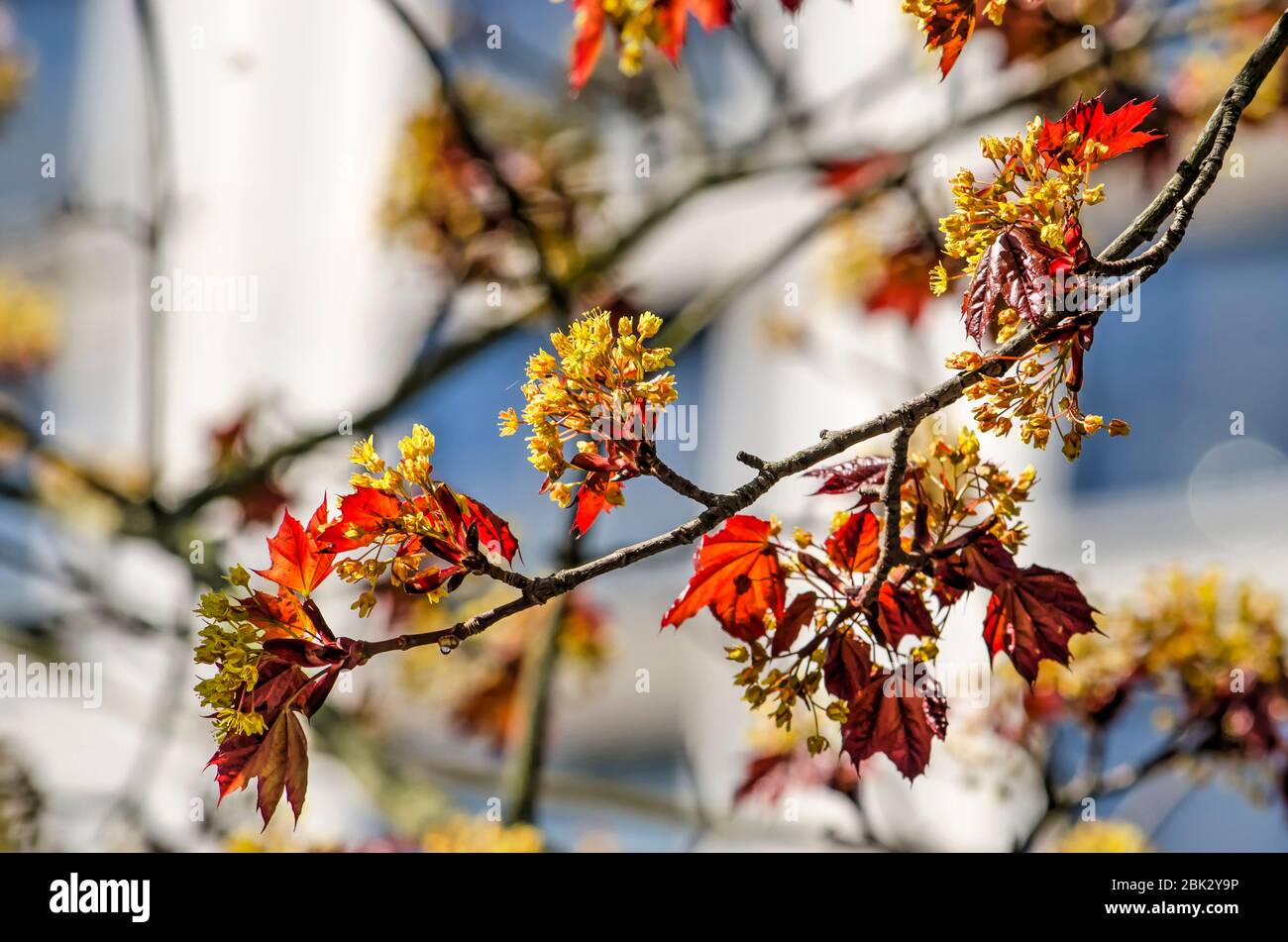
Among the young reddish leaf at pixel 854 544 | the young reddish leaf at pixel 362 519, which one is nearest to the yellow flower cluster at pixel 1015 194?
the young reddish leaf at pixel 854 544

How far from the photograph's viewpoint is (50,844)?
2.00 metres

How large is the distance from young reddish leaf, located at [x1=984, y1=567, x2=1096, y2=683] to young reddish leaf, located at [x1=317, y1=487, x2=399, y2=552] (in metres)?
0.47

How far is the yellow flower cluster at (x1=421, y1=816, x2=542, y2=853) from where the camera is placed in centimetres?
153

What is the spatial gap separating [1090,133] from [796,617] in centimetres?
42

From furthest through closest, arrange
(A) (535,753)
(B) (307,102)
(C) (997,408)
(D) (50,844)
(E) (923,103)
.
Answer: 1. (B) (307,102)
2. (E) (923,103)
3. (D) (50,844)
4. (A) (535,753)
5. (C) (997,408)

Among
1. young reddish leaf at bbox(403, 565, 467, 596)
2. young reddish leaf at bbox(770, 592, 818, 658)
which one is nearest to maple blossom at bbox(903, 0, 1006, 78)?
young reddish leaf at bbox(770, 592, 818, 658)

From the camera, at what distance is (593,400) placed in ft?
2.82

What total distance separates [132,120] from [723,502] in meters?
9.12

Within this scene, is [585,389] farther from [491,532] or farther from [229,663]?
[229,663]

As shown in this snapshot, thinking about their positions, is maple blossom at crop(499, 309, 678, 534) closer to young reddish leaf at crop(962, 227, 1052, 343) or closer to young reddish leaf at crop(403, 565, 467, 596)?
young reddish leaf at crop(403, 565, 467, 596)

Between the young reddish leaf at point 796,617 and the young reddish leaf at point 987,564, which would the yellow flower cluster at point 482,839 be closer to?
→ the young reddish leaf at point 796,617

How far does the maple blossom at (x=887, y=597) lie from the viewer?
0.89 metres
